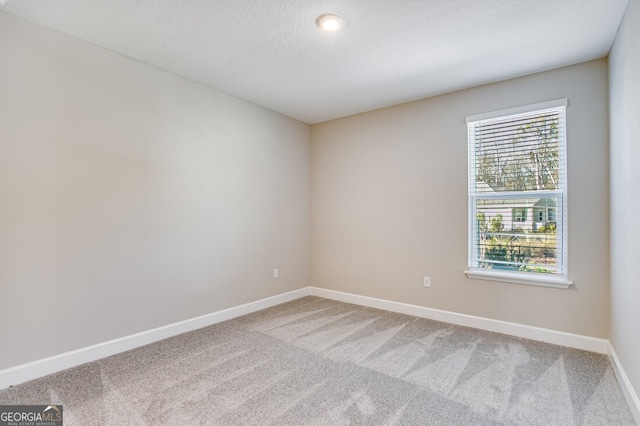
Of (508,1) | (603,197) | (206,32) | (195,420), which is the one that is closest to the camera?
(195,420)

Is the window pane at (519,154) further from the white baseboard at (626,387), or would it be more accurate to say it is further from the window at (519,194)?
the white baseboard at (626,387)

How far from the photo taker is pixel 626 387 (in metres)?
2.06

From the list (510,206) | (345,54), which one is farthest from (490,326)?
(345,54)

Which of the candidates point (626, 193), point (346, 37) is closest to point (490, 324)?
point (626, 193)

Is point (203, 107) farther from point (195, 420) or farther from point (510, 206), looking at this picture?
point (510, 206)

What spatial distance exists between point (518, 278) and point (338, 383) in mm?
2063

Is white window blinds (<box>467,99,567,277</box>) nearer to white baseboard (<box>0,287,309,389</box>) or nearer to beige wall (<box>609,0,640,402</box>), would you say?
beige wall (<box>609,0,640,402</box>)

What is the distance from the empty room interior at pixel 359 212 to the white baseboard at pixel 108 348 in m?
0.02

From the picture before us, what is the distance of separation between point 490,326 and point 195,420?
2.84m

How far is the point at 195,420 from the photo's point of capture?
183 cm

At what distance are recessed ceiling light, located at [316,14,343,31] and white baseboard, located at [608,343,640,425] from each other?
2.99 meters

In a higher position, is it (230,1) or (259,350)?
(230,1)
